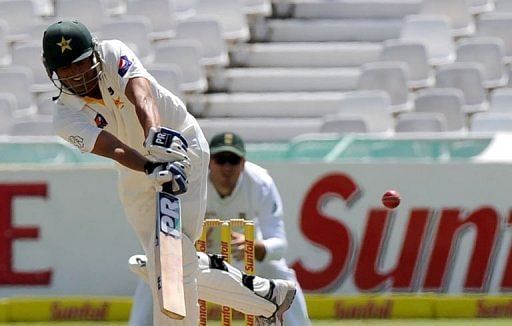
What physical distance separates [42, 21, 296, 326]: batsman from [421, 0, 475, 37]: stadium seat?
5.07 m

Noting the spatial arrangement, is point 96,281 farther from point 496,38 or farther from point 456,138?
point 496,38

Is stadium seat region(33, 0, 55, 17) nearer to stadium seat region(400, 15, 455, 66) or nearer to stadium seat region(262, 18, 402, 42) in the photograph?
stadium seat region(262, 18, 402, 42)

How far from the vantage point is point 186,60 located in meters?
9.20

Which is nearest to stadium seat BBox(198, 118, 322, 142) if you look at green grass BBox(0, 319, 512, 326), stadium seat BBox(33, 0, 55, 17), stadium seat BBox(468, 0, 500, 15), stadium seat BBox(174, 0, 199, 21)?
stadium seat BBox(174, 0, 199, 21)

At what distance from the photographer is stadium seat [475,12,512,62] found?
30.7 feet

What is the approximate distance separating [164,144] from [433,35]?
5.30 meters

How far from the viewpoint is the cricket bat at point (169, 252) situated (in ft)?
14.0

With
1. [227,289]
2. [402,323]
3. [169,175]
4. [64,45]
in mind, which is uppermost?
[64,45]

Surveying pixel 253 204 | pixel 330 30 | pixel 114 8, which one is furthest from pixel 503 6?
pixel 253 204

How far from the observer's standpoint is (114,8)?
1017 cm

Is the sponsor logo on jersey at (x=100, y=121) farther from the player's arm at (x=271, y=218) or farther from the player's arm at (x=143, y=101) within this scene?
the player's arm at (x=271, y=218)

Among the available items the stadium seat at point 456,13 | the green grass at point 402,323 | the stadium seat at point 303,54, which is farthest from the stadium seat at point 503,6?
the green grass at point 402,323

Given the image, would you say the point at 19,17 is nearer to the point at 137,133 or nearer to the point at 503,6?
the point at 503,6

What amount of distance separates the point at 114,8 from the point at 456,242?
3.61 meters
